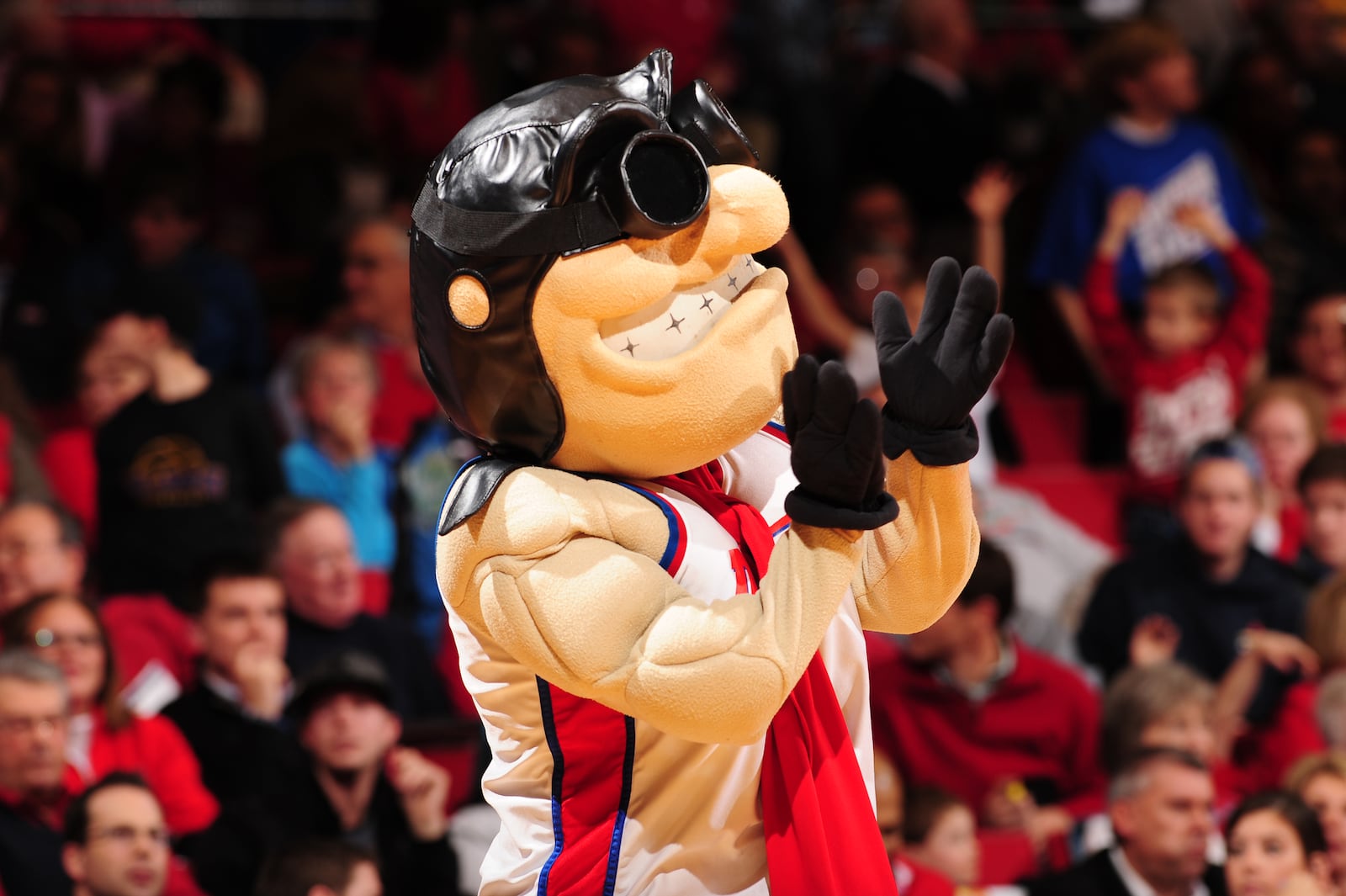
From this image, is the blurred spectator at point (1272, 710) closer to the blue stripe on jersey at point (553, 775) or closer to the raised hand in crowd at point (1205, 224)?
the raised hand in crowd at point (1205, 224)

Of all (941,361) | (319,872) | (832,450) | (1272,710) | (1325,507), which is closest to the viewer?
(832,450)

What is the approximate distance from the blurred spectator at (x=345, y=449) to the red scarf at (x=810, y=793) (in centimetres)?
292

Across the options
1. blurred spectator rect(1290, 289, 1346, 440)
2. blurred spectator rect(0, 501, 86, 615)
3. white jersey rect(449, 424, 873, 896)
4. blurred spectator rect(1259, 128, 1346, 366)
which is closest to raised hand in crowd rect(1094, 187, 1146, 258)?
blurred spectator rect(1290, 289, 1346, 440)

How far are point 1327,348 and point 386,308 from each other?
284cm

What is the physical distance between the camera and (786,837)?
197 centimetres

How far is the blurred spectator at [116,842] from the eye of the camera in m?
3.35

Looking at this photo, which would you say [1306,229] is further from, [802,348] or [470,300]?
[470,300]

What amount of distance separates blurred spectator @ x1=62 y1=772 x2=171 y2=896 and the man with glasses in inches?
2.0

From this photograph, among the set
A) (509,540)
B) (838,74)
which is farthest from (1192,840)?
(838,74)

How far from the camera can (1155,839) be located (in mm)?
3666

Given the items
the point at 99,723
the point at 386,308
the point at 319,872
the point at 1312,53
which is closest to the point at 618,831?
the point at 319,872

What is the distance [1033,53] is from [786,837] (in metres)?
5.35

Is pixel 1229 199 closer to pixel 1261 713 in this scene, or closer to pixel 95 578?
pixel 1261 713

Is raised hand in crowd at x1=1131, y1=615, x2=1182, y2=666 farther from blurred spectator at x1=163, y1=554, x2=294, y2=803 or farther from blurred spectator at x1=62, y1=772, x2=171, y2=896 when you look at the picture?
blurred spectator at x1=62, y1=772, x2=171, y2=896
